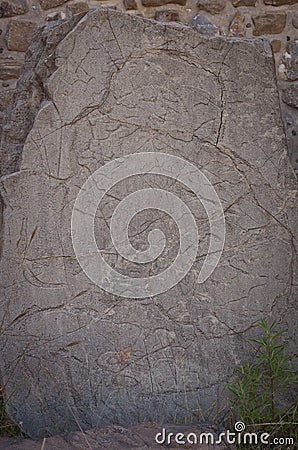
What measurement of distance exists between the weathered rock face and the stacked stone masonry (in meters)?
1.07

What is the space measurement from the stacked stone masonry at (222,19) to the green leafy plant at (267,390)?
1434 mm

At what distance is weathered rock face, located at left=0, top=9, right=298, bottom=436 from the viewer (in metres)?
2.32

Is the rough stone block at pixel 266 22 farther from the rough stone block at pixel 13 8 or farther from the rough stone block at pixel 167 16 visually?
the rough stone block at pixel 13 8

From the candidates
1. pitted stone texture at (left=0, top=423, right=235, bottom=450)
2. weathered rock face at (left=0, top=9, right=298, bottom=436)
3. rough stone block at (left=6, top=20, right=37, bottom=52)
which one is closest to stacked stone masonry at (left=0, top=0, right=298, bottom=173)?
rough stone block at (left=6, top=20, right=37, bottom=52)

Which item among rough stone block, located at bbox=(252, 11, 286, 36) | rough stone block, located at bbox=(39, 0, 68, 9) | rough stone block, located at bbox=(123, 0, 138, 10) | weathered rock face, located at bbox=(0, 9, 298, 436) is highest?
rough stone block, located at bbox=(39, 0, 68, 9)

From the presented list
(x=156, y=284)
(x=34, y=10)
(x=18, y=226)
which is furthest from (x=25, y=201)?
(x=34, y=10)

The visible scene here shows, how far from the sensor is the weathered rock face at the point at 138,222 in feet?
7.63

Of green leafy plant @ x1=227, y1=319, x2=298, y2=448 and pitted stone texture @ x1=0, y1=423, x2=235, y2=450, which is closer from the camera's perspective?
pitted stone texture @ x1=0, y1=423, x2=235, y2=450

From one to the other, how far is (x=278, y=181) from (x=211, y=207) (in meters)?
0.27

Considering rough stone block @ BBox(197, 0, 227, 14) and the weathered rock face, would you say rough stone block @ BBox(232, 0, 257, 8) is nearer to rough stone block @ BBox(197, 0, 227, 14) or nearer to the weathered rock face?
rough stone block @ BBox(197, 0, 227, 14)

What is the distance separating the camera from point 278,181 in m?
2.50

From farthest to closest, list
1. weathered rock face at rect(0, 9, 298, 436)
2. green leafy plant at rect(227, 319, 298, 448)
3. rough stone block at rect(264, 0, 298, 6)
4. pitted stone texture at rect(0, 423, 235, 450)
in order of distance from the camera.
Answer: rough stone block at rect(264, 0, 298, 6) < weathered rock face at rect(0, 9, 298, 436) < green leafy plant at rect(227, 319, 298, 448) < pitted stone texture at rect(0, 423, 235, 450)

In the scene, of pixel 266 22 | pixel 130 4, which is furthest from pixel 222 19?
pixel 130 4

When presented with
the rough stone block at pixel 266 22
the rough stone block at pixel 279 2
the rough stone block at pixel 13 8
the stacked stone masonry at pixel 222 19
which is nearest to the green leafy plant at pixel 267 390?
the stacked stone masonry at pixel 222 19
